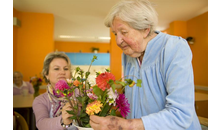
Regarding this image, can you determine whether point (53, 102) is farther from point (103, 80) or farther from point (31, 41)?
point (31, 41)

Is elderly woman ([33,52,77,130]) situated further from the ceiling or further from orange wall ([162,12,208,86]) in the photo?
orange wall ([162,12,208,86])

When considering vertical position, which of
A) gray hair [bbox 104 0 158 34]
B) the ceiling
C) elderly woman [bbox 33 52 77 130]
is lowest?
elderly woman [bbox 33 52 77 130]

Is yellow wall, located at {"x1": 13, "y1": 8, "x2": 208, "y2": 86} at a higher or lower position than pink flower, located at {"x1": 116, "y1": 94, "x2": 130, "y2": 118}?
higher

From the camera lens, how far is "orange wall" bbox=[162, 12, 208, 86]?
5.67m

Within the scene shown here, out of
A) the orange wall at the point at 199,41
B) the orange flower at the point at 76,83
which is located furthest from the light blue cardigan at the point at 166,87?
the orange wall at the point at 199,41

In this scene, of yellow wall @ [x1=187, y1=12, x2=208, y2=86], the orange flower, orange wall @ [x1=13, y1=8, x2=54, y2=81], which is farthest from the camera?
yellow wall @ [x1=187, y1=12, x2=208, y2=86]

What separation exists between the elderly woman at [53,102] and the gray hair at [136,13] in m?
0.59

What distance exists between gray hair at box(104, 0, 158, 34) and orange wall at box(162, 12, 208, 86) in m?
5.49

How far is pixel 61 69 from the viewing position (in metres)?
1.56

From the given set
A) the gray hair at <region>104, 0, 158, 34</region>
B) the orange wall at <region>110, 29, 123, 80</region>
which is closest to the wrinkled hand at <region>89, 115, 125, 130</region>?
the gray hair at <region>104, 0, 158, 34</region>

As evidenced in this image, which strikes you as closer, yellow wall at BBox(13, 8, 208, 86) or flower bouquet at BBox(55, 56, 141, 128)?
flower bouquet at BBox(55, 56, 141, 128)

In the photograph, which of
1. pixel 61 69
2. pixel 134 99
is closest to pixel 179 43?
pixel 134 99
